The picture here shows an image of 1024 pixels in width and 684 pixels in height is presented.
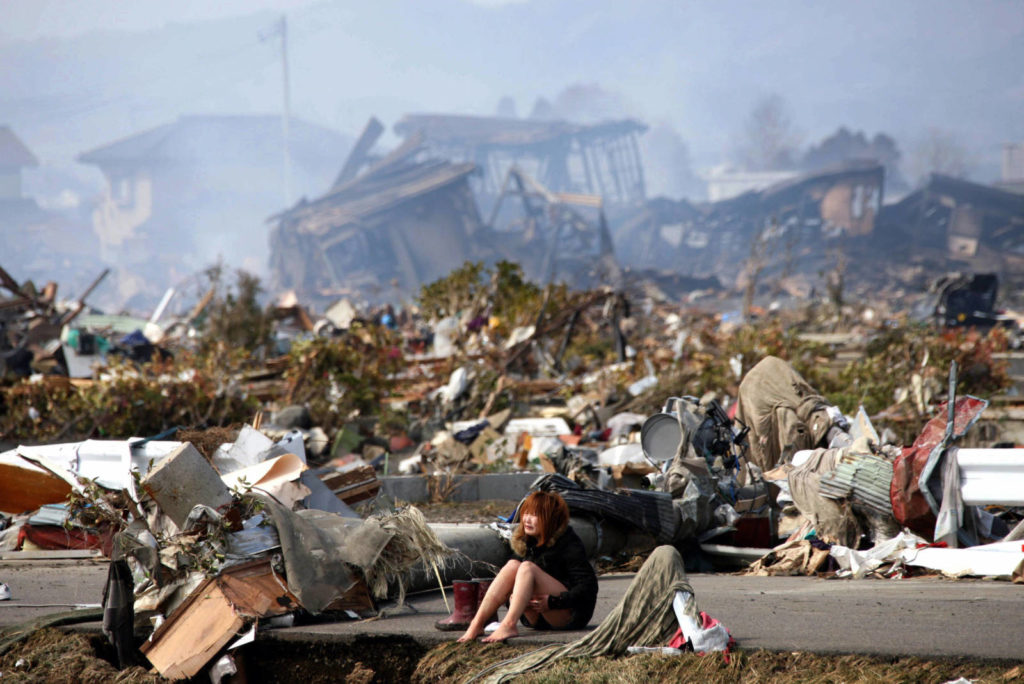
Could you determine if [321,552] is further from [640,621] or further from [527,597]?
[640,621]

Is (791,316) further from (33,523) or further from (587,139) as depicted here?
(587,139)

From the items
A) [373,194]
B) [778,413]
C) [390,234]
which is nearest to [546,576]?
[778,413]

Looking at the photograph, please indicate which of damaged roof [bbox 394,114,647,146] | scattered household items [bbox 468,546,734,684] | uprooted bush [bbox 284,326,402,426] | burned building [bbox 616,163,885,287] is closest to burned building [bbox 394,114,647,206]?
damaged roof [bbox 394,114,647,146]

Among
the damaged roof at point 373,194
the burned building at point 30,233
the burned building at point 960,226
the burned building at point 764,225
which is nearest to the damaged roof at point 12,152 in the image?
the burned building at point 30,233

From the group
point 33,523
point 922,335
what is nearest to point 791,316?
point 922,335

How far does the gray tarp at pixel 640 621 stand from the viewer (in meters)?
4.07

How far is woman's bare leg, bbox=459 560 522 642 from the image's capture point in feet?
14.3

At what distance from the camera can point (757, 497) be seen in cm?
780

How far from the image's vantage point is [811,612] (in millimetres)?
4797

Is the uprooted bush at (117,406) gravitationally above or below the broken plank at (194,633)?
below

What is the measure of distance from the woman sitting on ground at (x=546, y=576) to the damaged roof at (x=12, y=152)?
129758 millimetres

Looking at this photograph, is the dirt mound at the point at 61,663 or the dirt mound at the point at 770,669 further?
the dirt mound at the point at 61,663

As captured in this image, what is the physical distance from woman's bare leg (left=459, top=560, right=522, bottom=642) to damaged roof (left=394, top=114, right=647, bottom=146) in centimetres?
11699

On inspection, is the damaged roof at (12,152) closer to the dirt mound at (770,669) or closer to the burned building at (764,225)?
the burned building at (764,225)
